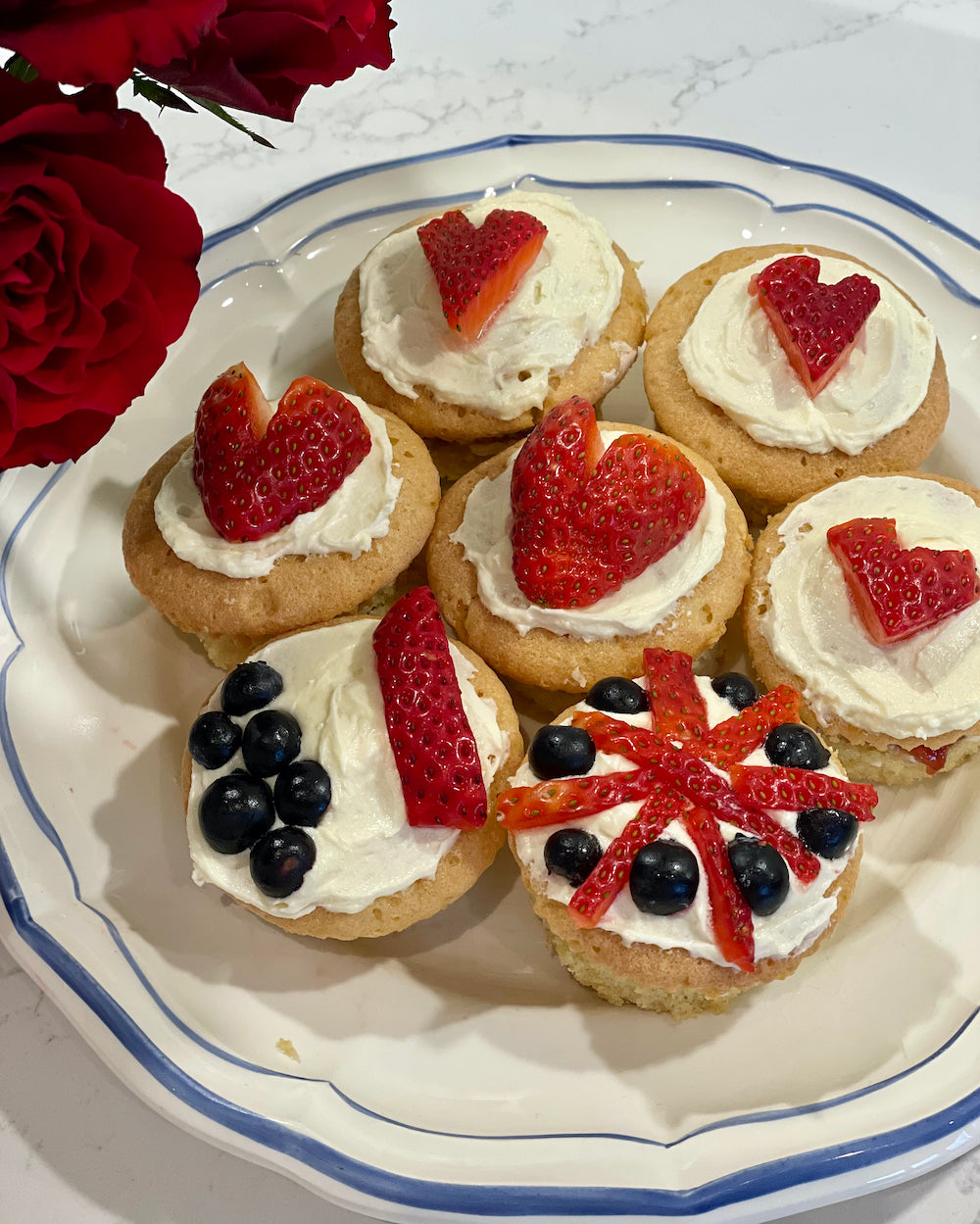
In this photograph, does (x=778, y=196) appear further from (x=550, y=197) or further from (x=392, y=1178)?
(x=392, y=1178)

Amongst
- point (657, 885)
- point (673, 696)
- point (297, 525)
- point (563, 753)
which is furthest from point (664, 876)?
point (297, 525)

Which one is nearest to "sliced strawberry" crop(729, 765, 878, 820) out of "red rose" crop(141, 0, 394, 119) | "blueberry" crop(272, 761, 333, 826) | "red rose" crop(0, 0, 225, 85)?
"blueberry" crop(272, 761, 333, 826)

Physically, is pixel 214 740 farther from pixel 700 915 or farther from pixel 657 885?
pixel 700 915

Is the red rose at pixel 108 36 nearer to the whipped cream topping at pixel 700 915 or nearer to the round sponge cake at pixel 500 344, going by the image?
the whipped cream topping at pixel 700 915

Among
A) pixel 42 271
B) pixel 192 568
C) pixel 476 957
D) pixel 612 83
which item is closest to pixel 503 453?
pixel 192 568

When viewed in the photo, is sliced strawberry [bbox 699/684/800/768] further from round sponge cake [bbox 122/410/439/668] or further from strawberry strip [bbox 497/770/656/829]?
round sponge cake [bbox 122/410/439/668]
